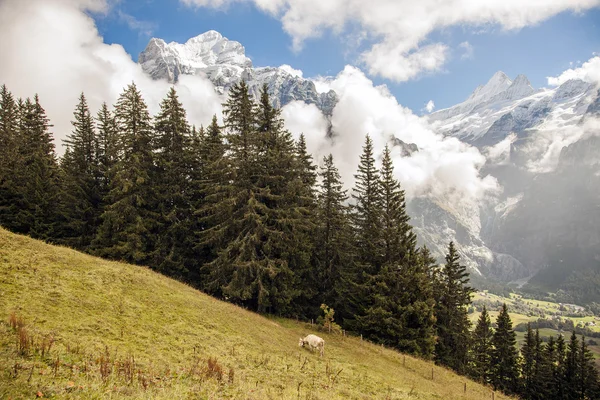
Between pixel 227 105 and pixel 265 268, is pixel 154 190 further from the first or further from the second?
pixel 265 268

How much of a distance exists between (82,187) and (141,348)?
106 feet

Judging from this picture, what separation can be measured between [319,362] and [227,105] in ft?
78.3

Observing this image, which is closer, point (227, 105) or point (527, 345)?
point (227, 105)

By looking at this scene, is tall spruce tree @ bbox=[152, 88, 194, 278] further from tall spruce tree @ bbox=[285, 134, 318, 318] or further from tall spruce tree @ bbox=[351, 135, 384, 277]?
tall spruce tree @ bbox=[351, 135, 384, 277]

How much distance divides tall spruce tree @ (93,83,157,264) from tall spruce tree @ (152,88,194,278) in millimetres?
933

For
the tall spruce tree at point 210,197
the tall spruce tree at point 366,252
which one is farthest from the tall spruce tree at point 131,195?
the tall spruce tree at point 366,252

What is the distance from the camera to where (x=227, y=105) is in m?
32.2

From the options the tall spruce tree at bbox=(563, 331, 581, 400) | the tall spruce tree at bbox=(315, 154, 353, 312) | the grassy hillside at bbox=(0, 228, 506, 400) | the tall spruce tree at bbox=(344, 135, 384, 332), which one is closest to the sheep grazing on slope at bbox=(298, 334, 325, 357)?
the grassy hillside at bbox=(0, 228, 506, 400)

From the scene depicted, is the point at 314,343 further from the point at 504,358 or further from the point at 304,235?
the point at 504,358

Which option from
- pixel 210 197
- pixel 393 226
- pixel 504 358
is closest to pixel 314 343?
pixel 210 197

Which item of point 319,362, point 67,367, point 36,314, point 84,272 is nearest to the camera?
point 67,367

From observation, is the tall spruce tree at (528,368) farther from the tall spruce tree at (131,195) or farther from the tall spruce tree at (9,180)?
the tall spruce tree at (9,180)

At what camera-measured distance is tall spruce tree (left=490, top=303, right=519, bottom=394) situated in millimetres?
59312

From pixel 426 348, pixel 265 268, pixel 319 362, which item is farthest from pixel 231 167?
pixel 426 348
